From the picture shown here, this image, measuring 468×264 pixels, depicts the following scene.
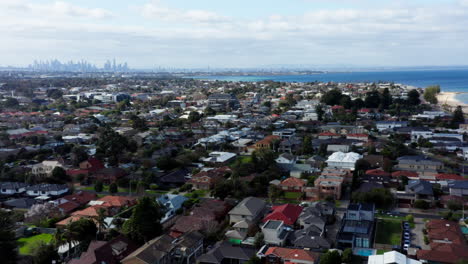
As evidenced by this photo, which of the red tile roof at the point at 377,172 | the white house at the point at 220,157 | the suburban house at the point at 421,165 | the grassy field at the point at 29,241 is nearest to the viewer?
the grassy field at the point at 29,241

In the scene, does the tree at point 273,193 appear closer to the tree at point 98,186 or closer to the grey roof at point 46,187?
the tree at point 98,186

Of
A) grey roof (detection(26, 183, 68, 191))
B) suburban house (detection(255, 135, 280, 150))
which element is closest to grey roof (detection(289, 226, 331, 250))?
grey roof (detection(26, 183, 68, 191))

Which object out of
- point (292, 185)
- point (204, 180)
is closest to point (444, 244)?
point (292, 185)

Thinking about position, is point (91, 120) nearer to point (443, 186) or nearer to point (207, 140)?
point (207, 140)

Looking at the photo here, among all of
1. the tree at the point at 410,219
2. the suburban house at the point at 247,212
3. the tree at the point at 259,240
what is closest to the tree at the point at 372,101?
the tree at the point at 410,219

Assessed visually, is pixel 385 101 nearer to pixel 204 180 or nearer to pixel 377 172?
pixel 377 172
